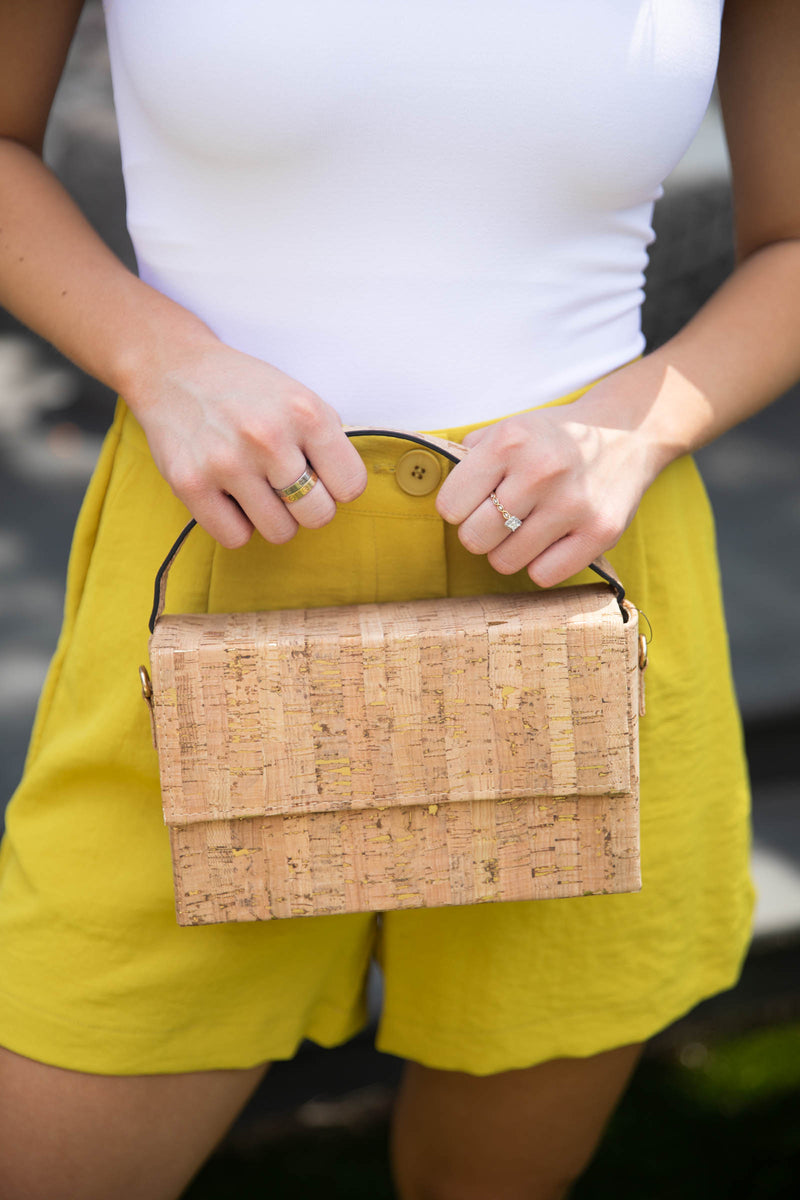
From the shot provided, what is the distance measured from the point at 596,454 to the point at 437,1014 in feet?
1.80

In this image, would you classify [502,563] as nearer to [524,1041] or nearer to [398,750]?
[398,750]

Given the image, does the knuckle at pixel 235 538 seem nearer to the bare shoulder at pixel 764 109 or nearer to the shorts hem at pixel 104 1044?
the shorts hem at pixel 104 1044

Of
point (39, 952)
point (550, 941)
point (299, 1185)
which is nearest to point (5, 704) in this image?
point (299, 1185)

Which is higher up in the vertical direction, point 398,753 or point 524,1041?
point 398,753

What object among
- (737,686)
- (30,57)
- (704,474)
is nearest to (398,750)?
(30,57)

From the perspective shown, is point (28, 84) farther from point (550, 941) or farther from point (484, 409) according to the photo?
point (550, 941)

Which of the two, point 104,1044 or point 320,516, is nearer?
point 320,516

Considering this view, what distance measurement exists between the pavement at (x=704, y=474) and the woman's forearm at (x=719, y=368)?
57.3 inches

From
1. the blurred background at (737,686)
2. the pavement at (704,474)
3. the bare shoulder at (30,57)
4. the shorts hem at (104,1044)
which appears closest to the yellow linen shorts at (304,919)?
the shorts hem at (104,1044)

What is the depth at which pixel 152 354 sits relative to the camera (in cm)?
91

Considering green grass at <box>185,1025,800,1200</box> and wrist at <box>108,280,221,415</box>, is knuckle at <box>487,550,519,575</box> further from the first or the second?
green grass at <box>185,1025,800,1200</box>

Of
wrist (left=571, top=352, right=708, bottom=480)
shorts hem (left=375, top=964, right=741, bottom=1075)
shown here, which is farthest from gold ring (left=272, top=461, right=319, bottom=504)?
shorts hem (left=375, top=964, right=741, bottom=1075)

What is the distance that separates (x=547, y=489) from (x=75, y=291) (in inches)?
16.8

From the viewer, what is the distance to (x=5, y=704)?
265cm
